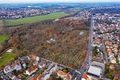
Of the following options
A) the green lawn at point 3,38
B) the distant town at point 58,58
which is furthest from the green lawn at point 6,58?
the green lawn at point 3,38

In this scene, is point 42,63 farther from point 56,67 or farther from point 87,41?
point 87,41

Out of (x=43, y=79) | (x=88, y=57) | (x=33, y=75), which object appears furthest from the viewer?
(x=88, y=57)

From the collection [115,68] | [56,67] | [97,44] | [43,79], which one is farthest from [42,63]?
[97,44]

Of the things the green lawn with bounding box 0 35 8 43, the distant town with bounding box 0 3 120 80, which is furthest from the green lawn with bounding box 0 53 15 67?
the green lawn with bounding box 0 35 8 43

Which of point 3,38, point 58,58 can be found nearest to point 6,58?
point 58,58

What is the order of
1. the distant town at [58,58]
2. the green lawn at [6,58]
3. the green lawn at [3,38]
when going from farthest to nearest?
the green lawn at [3,38] → the green lawn at [6,58] → the distant town at [58,58]

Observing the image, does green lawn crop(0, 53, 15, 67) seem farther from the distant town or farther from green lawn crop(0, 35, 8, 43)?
green lawn crop(0, 35, 8, 43)

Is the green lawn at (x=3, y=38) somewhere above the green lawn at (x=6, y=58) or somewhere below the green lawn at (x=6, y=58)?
above

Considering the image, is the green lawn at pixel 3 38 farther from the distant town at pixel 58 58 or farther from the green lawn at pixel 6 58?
the green lawn at pixel 6 58
